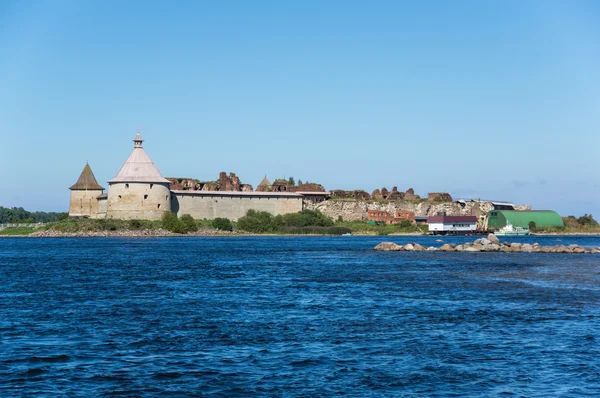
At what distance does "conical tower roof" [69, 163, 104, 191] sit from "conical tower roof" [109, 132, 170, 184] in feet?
23.3

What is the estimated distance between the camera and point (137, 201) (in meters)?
69.9

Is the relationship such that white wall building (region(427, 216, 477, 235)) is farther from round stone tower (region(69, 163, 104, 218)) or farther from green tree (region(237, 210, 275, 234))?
round stone tower (region(69, 163, 104, 218))

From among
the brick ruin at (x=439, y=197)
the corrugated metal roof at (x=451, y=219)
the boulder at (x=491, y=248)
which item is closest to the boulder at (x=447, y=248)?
the boulder at (x=491, y=248)

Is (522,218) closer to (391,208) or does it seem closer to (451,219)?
(451,219)

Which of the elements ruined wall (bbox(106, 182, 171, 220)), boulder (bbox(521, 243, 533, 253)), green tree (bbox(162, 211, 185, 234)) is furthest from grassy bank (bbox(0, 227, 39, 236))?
boulder (bbox(521, 243, 533, 253))

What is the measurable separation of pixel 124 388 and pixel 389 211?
84.7 m

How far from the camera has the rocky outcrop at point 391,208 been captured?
297 feet

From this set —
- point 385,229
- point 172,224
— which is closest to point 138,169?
point 172,224

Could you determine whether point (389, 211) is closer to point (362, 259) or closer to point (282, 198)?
point (282, 198)

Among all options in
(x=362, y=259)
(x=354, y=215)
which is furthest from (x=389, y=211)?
(x=362, y=259)

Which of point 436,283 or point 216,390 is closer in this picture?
point 216,390

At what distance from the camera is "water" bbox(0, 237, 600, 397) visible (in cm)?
994

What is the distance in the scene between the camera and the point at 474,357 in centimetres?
1147

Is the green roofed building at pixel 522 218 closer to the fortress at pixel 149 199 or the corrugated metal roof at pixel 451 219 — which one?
the corrugated metal roof at pixel 451 219
